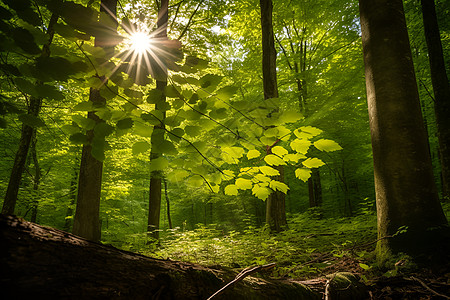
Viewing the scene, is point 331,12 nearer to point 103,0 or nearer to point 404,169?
point 103,0

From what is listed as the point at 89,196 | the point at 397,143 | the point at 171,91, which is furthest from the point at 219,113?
the point at 89,196

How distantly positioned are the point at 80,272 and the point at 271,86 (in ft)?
20.4

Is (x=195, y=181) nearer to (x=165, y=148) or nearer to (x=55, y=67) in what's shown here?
(x=165, y=148)

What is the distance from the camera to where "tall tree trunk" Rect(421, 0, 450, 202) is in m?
5.64

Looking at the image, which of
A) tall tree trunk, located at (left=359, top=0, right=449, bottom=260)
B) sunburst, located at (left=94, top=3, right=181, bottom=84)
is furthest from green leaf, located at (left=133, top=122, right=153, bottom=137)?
tall tree trunk, located at (left=359, top=0, right=449, bottom=260)

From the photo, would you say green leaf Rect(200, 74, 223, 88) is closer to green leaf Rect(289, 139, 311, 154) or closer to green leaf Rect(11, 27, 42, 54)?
green leaf Rect(289, 139, 311, 154)

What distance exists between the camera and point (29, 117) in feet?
3.69

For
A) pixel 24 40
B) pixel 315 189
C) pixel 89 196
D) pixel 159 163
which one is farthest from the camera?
pixel 315 189

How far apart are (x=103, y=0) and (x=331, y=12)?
33.0 ft

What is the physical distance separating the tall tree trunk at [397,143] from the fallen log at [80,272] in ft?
6.90

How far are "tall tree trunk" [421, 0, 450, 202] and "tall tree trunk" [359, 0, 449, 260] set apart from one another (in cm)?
456

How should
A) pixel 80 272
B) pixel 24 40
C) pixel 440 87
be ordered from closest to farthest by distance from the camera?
pixel 80 272 → pixel 24 40 → pixel 440 87

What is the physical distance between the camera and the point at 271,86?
248 inches

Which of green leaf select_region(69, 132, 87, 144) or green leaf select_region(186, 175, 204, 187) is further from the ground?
green leaf select_region(69, 132, 87, 144)
